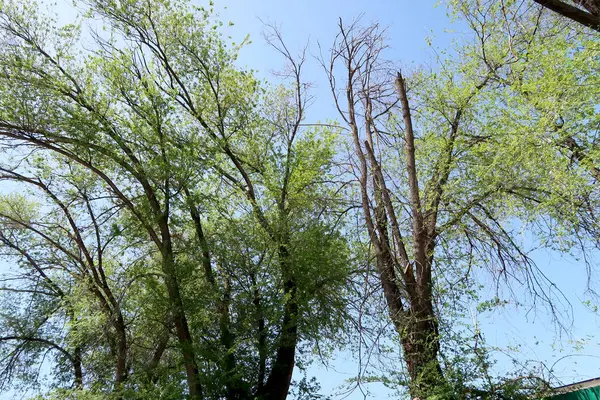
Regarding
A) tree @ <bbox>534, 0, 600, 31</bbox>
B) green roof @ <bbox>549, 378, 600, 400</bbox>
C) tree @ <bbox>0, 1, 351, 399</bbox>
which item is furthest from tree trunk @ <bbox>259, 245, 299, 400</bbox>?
tree @ <bbox>534, 0, 600, 31</bbox>

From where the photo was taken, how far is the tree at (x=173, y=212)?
10.6 meters

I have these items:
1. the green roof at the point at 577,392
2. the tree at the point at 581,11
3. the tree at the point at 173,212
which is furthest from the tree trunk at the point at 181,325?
the tree at the point at 581,11

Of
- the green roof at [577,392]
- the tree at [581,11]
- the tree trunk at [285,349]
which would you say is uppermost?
the tree at [581,11]

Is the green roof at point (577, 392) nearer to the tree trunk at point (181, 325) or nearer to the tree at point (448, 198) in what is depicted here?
the tree at point (448, 198)

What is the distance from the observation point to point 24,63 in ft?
34.2

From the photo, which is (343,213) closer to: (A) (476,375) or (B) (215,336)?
(B) (215,336)

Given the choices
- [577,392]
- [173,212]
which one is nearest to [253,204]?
[173,212]

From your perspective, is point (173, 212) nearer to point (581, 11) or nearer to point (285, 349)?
point (285, 349)

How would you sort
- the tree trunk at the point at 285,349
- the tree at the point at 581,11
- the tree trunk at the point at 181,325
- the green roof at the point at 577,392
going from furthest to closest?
the tree trunk at the point at 285,349 < the tree trunk at the point at 181,325 < the tree at the point at 581,11 < the green roof at the point at 577,392

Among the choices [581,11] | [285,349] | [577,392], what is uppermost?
[581,11]

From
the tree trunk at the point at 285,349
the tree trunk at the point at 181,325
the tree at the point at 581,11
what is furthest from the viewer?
the tree trunk at the point at 285,349

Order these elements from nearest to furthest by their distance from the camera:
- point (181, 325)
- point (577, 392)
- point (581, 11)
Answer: point (577, 392), point (581, 11), point (181, 325)

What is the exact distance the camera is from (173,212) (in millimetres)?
11609

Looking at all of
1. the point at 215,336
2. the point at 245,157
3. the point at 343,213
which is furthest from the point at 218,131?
the point at 215,336
